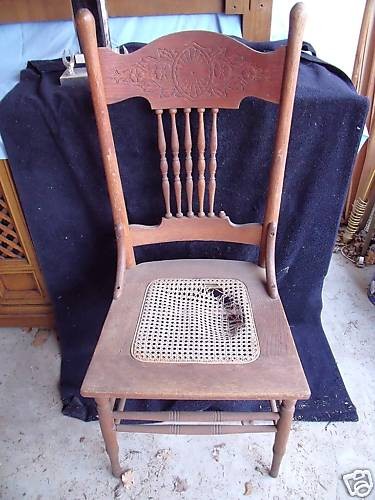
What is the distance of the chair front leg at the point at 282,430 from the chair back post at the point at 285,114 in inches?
14.0

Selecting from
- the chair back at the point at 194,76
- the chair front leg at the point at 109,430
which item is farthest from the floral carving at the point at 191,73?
the chair front leg at the point at 109,430

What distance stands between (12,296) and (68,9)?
96 cm

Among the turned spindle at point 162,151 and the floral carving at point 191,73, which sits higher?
the floral carving at point 191,73

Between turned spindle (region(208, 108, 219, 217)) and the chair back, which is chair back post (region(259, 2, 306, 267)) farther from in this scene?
turned spindle (region(208, 108, 219, 217))

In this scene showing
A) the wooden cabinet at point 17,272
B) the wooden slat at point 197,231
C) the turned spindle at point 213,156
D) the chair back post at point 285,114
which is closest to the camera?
the chair back post at point 285,114

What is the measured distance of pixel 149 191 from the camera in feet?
3.82

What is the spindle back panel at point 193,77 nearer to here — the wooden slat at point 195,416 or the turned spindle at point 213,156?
the turned spindle at point 213,156

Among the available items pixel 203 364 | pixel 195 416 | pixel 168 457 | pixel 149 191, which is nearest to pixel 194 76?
pixel 149 191

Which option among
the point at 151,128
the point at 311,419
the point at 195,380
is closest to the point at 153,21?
the point at 151,128

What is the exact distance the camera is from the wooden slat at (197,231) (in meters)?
1.05

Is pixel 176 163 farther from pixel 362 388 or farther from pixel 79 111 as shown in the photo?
pixel 362 388

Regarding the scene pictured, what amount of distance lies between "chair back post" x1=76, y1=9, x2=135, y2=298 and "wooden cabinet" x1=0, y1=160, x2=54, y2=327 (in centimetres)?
34

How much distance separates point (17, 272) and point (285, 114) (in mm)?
972

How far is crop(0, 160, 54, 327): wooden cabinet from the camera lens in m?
1.20
